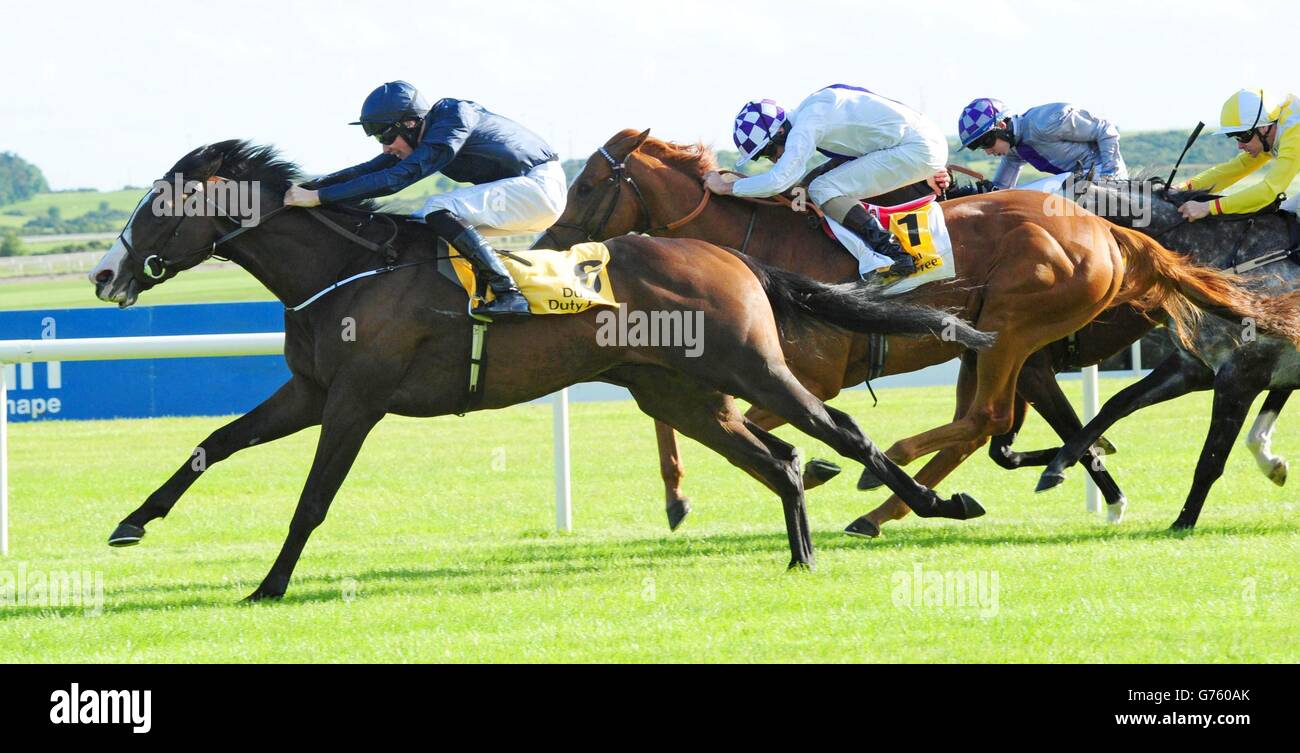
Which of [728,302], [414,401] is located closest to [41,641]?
[414,401]

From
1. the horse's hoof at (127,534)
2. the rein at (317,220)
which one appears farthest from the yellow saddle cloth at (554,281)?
the horse's hoof at (127,534)

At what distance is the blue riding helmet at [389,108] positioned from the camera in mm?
6195

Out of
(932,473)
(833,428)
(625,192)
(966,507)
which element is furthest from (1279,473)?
(625,192)

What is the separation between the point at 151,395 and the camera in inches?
630

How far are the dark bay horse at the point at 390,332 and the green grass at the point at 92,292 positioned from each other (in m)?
35.2

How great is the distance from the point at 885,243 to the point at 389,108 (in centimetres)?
222

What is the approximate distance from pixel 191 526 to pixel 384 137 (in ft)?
12.0

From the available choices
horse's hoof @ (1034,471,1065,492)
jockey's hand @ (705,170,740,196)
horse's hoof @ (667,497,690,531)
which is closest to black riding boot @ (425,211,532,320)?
jockey's hand @ (705,170,740,196)

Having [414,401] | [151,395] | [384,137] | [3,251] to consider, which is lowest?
[3,251]

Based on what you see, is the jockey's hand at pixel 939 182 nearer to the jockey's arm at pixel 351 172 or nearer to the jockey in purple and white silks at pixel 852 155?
the jockey in purple and white silks at pixel 852 155

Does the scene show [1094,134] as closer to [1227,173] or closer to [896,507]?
[1227,173]

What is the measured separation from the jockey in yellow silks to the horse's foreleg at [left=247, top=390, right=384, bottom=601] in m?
4.24
